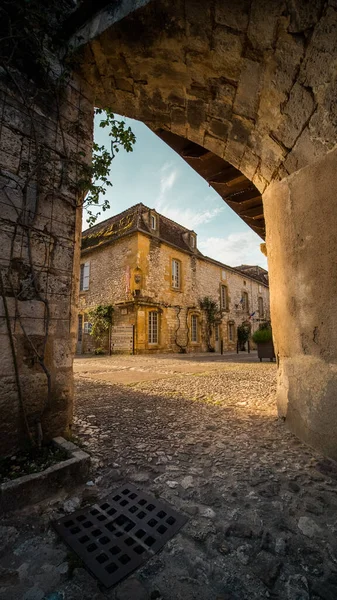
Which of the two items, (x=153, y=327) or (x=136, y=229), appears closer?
(x=136, y=229)

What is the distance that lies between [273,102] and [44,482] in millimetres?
3174

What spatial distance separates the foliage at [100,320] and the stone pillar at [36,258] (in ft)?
41.3

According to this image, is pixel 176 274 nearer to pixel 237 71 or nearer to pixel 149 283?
pixel 149 283

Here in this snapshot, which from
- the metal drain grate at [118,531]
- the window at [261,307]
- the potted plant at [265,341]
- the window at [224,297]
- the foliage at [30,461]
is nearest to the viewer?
the metal drain grate at [118,531]

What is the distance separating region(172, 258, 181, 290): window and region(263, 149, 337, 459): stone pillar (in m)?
13.8

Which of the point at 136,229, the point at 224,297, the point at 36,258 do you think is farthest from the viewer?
the point at 224,297

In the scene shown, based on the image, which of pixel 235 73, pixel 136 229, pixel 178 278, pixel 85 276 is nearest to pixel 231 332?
pixel 178 278

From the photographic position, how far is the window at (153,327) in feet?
47.9

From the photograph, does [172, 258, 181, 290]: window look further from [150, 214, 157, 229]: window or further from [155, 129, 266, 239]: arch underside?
[155, 129, 266, 239]: arch underside

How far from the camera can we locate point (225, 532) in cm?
122

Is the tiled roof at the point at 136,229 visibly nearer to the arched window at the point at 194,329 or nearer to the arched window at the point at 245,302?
the arched window at the point at 194,329

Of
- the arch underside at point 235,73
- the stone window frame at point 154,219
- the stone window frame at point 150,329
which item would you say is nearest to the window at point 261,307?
the stone window frame at point 150,329

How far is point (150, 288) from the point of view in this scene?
574 inches

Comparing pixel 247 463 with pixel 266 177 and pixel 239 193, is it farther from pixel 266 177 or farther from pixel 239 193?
pixel 239 193
